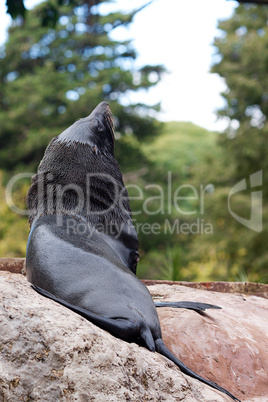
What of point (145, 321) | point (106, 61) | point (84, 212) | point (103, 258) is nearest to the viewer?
point (145, 321)

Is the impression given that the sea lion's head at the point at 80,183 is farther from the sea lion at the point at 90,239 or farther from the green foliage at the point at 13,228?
the green foliage at the point at 13,228

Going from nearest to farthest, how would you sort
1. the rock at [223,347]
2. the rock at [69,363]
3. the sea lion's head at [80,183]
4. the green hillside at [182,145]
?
the rock at [69,363] < the rock at [223,347] < the sea lion's head at [80,183] < the green hillside at [182,145]

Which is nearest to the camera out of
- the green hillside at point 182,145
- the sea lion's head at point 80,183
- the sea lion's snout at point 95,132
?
the sea lion's head at point 80,183

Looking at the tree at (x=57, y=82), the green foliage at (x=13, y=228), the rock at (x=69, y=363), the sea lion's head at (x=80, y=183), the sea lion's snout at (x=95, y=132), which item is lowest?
the green foliage at (x=13, y=228)

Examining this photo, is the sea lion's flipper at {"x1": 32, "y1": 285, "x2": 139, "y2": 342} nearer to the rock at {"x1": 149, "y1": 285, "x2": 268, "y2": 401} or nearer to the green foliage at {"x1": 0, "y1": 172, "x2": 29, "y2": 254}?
the rock at {"x1": 149, "y1": 285, "x2": 268, "y2": 401}

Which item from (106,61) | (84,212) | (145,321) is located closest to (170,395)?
(145,321)

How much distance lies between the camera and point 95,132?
344 cm

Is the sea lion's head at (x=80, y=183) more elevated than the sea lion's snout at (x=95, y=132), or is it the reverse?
the sea lion's snout at (x=95, y=132)

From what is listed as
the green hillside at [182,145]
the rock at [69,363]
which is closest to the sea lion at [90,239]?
the rock at [69,363]

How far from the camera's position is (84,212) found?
3082mm

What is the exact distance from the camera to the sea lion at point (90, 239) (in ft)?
8.17

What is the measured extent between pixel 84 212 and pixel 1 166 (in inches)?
509

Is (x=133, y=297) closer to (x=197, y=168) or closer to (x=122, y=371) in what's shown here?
(x=122, y=371)

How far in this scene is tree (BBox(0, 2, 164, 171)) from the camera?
47.9 feet
